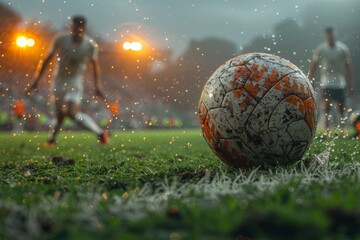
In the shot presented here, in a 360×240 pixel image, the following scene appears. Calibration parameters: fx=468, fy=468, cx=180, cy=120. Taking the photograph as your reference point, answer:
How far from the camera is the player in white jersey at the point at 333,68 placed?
36.2ft

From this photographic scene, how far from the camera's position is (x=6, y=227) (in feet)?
6.95

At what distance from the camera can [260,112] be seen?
416 centimetres

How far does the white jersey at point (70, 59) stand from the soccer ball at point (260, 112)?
17.4 feet

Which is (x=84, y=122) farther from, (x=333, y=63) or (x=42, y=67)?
(x=333, y=63)

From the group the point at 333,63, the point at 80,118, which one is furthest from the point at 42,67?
the point at 333,63

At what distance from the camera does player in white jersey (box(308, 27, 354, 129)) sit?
36.2 ft

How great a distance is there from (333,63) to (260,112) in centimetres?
758

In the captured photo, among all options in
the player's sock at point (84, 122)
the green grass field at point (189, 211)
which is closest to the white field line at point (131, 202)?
the green grass field at point (189, 211)

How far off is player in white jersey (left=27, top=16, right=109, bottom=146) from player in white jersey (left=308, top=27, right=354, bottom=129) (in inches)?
209

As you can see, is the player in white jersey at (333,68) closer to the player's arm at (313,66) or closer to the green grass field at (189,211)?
the player's arm at (313,66)

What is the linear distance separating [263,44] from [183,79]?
14411 millimetres

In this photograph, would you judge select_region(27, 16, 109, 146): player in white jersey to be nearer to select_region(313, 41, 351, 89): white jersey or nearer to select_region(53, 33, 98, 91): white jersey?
select_region(53, 33, 98, 91): white jersey

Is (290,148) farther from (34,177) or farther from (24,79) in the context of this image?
(24,79)

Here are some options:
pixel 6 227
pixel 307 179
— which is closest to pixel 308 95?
pixel 307 179
